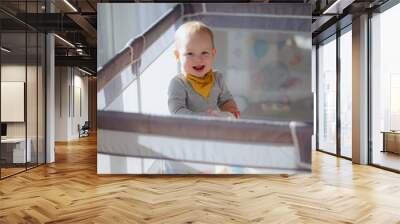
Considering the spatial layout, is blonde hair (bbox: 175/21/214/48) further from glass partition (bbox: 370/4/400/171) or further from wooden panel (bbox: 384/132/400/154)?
wooden panel (bbox: 384/132/400/154)

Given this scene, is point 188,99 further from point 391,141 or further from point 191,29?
point 391,141

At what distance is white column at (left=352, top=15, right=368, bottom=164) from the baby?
325 cm

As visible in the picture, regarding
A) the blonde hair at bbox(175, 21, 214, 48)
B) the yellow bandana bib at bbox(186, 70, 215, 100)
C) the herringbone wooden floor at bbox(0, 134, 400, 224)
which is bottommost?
the herringbone wooden floor at bbox(0, 134, 400, 224)

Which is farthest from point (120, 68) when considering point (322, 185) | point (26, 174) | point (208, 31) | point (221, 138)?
point (322, 185)

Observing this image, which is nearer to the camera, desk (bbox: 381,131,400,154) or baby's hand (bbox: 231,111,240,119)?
baby's hand (bbox: 231,111,240,119)

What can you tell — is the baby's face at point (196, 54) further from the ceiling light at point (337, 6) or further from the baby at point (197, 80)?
the ceiling light at point (337, 6)

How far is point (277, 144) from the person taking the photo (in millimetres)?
6371

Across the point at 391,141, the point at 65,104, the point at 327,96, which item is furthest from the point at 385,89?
the point at 65,104

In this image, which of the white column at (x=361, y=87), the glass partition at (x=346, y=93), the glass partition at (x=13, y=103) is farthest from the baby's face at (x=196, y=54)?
the glass partition at (x=346, y=93)

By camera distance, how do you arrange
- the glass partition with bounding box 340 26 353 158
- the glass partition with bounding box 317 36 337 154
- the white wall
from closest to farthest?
the glass partition with bounding box 340 26 353 158
the glass partition with bounding box 317 36 337 154
the white wall

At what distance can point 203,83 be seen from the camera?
6406 mm

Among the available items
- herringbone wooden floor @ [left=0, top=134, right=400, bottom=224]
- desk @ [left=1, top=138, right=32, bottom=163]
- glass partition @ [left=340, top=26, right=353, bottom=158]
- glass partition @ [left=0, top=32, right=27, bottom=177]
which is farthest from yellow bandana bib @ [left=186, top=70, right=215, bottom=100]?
glass partition @ [left=340, top=26, right=353, bottom=158]

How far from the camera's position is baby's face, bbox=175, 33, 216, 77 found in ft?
21.0

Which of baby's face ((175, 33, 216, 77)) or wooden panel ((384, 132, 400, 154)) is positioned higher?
baby's face ((175, 33, 216, 77))
